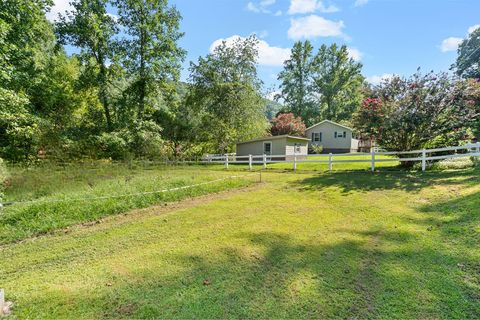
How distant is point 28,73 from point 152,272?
1699 centimetres

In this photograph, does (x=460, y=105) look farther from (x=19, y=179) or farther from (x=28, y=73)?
(x=28, y=73)

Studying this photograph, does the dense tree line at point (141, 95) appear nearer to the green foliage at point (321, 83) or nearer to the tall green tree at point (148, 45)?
the tall green tree at point (148, 45)

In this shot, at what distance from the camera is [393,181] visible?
27.3 ft

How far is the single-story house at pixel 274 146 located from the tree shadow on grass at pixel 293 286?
16.6 metres

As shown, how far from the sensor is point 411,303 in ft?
8.67

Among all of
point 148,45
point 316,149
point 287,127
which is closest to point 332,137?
point 316,149

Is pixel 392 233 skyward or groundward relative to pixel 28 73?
groundward

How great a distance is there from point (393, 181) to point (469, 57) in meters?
40.4

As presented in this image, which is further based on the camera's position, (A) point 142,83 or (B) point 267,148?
(B) point 267,148

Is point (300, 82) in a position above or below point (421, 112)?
above

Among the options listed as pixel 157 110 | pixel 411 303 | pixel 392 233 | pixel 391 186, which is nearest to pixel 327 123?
pixel 157 110

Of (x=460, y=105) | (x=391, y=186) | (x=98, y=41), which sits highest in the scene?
(x=98, y=41)

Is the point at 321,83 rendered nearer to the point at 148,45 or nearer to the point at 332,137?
the point at 332,137

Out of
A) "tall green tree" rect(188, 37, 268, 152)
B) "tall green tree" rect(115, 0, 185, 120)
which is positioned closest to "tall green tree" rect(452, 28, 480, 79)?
"tall green tree" rect(188, 37, 268, 152)
